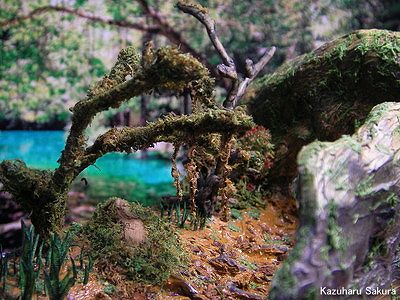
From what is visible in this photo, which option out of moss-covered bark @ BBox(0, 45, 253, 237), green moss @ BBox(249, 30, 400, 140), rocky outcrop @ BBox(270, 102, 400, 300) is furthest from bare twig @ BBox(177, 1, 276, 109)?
rocky outcrop @ BBox(270, 102, 400, 300)

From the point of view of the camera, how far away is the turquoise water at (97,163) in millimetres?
6969

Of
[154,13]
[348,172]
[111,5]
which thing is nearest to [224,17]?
[154,13]

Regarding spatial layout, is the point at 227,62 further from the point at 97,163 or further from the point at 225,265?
the point at 97,163

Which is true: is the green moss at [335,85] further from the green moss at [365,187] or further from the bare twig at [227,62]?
the green moss at [365,187]

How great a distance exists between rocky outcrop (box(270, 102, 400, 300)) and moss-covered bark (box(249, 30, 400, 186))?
200 cm

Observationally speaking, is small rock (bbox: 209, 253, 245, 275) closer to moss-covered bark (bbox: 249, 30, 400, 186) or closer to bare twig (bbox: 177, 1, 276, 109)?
bare twig (bbox: 177, 1, 276, 109)

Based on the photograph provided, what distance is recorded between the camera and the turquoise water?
6.97 m

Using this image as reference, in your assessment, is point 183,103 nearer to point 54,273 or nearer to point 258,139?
point 258,139

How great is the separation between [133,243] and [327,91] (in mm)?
3281

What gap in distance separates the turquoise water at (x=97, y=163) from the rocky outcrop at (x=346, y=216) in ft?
15.1

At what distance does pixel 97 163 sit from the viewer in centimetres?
724

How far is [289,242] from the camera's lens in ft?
16.9

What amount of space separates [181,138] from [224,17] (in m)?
4.79

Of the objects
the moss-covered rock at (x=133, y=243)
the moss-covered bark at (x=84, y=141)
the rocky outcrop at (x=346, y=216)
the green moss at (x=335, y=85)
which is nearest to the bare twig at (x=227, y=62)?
the green moss at (x=335, y=85)
